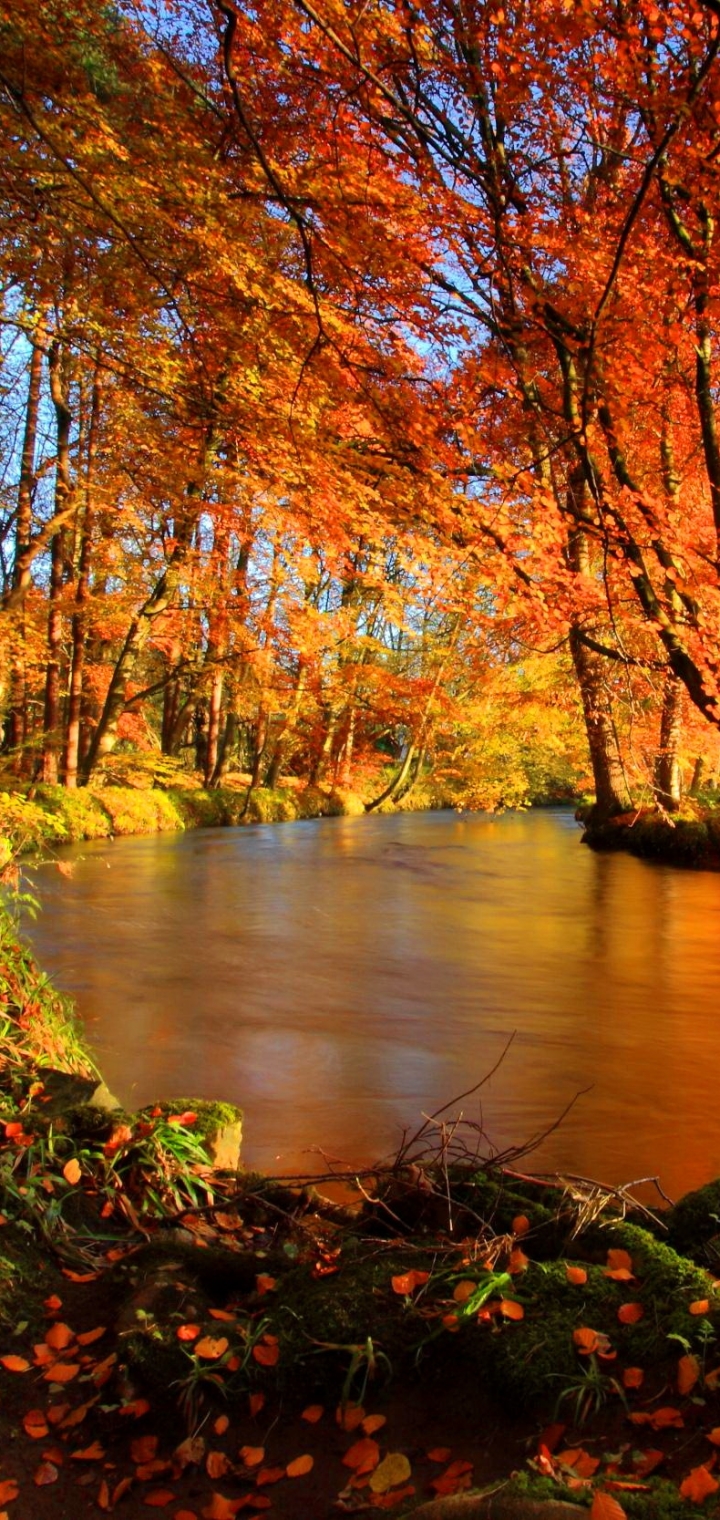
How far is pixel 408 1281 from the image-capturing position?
262 cm

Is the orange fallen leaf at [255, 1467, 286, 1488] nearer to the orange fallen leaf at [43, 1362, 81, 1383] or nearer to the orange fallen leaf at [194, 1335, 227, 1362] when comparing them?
the orange fallen leaf at [194, 1335, 227, 1362]

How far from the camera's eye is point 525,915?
42.0 ft

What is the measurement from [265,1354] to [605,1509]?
1.12 m

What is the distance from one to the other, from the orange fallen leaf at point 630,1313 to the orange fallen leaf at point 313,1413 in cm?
79

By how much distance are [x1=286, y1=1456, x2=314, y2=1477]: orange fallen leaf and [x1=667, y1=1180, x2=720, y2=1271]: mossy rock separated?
4.35 feet

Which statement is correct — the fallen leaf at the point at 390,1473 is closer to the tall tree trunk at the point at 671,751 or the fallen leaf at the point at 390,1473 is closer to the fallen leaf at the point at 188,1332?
the fallen leaf at the point at 188,1332

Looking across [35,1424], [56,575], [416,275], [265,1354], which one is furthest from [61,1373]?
[56,575]

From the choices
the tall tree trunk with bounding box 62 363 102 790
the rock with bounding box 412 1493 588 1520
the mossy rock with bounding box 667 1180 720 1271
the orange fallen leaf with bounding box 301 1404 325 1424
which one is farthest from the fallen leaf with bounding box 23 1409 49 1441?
the tall tree trunk with bounding box 62 363 102 790

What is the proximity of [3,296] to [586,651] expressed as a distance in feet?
30.1

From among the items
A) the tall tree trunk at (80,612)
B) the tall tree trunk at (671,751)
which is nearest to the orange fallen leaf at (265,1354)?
the tall tree trunk at (671,751)

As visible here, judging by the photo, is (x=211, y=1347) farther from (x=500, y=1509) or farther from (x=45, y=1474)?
(x=500, y=1509)

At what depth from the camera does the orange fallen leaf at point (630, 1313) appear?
2.35 metres

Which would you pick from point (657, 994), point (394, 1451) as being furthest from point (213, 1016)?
point (394, 1451)

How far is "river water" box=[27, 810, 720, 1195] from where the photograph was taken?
5371 mm
